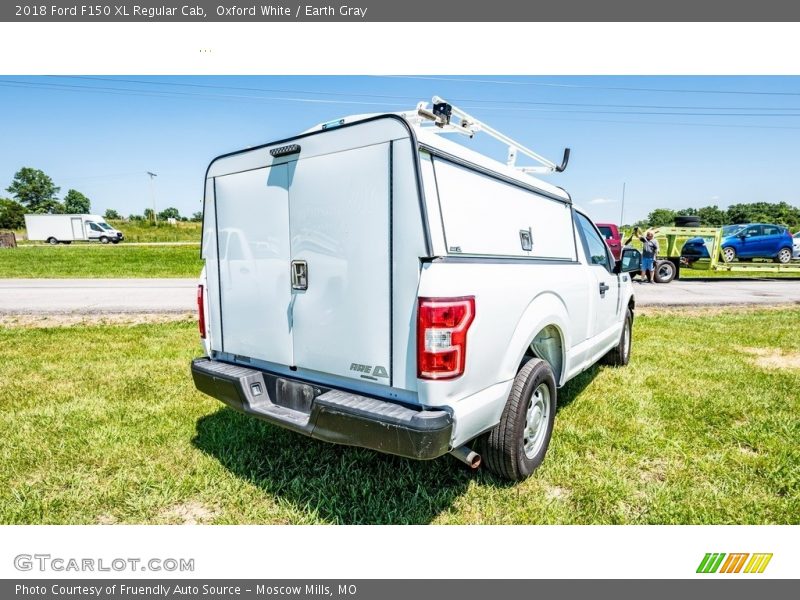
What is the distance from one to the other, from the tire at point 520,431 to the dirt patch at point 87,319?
7.23 metres

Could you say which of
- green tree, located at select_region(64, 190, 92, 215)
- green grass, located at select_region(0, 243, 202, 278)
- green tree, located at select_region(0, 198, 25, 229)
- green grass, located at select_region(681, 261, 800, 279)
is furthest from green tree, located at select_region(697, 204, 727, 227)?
green tree, located at select_region(64, 190, 92, 215)

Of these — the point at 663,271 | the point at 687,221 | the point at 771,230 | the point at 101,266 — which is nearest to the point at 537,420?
the point at 663,271

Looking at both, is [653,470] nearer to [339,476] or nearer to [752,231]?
[339,476]

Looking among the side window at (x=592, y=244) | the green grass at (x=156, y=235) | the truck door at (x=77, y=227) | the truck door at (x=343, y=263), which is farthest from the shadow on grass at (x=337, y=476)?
the truck door at (x=77, y=227)

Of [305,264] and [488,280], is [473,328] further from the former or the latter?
[305,264]

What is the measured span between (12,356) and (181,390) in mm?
3165

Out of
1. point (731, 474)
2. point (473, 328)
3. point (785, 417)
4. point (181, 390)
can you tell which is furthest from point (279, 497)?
point (785, 417)

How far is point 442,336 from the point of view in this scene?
7.40 feet

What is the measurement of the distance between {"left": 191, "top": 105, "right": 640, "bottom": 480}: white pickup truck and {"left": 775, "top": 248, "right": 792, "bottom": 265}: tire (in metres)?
21.4

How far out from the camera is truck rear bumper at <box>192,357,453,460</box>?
7.30ft

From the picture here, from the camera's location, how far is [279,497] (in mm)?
2869

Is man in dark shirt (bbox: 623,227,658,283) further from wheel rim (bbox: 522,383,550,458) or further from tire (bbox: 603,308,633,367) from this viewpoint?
wheel rim (bbox: 522,383,550,458)

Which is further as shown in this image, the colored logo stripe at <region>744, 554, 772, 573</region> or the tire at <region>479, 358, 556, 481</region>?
the tire at <region>479, 358, 556, 481</region>

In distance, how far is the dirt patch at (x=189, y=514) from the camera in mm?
2666
